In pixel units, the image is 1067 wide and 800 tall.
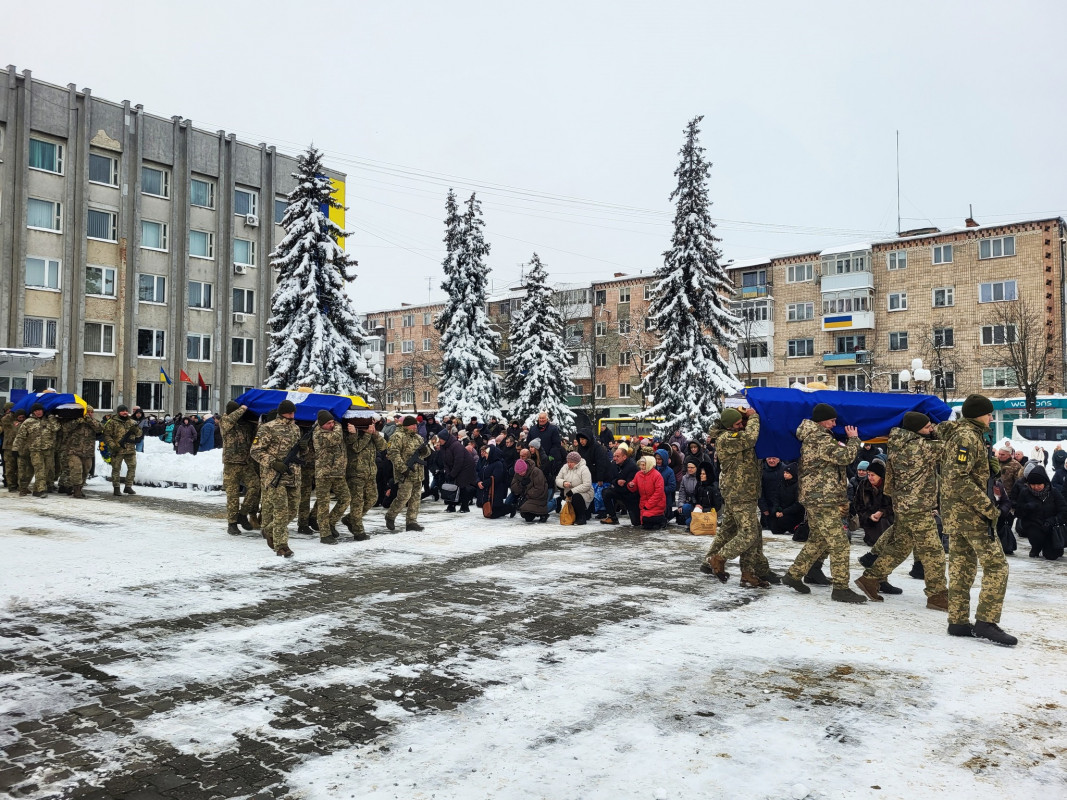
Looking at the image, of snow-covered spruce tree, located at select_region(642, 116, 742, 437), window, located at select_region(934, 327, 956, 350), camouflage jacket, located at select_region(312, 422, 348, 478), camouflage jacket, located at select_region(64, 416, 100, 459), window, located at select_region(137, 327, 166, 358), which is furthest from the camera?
window, located at select_region(934, 327, 956, 350)

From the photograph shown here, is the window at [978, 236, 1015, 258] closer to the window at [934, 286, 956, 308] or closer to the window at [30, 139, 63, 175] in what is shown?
the window at [934, 286, 956, 308]

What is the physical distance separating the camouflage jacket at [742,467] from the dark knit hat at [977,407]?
7.41 feet

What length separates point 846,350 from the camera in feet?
182

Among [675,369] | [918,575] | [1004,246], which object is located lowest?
[918,575]

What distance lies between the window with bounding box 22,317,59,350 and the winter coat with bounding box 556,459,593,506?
94.7ft

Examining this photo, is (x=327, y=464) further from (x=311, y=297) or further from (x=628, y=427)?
(x=628, y=427)

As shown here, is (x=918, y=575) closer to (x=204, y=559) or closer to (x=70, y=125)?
(x=204, y=559)

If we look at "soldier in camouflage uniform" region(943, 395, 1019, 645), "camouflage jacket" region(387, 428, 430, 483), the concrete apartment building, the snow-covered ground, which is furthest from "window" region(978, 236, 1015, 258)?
"soldier in camouflage uniform" region(943, 395, 1019, 645)

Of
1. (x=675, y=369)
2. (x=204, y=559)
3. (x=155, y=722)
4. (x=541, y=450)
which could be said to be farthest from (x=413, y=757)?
(x=675, y=369)

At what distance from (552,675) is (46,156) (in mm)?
37817

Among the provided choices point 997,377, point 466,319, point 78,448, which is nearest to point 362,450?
point 78,448

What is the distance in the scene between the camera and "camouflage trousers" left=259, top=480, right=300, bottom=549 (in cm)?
1041

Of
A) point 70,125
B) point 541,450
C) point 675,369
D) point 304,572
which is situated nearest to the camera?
point 304,572

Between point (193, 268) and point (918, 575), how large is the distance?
37.6 meters
